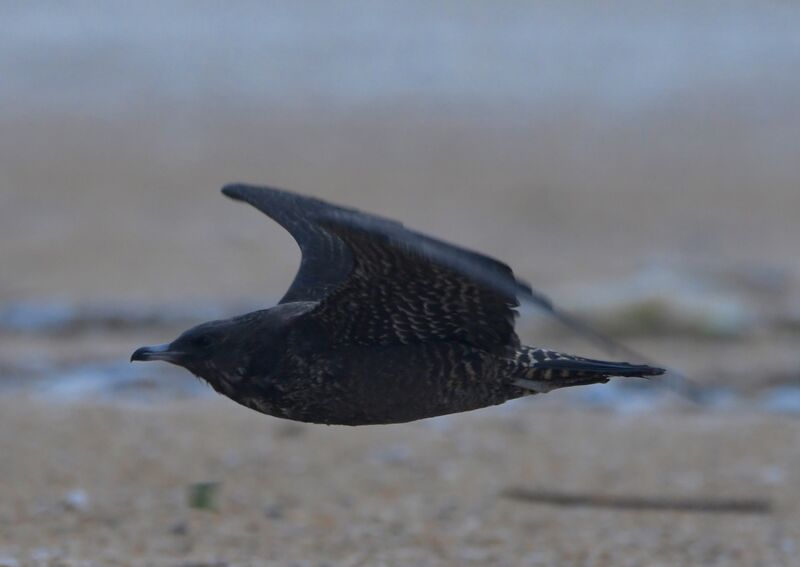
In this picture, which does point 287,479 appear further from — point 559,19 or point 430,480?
point 559,19

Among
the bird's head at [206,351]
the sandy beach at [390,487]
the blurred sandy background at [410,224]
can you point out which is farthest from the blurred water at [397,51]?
the bird's head at [206,351]

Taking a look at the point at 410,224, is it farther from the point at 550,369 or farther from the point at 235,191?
the point at 550,369

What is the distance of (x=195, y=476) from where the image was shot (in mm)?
7750

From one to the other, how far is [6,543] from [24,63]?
1823cm

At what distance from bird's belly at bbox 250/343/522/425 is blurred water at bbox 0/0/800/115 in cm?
1694

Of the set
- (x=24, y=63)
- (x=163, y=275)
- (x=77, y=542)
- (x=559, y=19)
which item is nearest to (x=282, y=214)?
(x=77, y=542)

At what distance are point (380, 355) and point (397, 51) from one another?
1935 cm

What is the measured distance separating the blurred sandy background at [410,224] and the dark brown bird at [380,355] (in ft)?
3.13

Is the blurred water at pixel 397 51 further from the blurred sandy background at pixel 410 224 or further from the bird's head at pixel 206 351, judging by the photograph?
the bird's head at pixel 206 351

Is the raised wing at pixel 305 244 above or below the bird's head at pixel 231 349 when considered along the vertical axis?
above

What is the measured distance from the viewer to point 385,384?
5.66m

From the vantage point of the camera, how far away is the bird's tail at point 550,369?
5762 mm

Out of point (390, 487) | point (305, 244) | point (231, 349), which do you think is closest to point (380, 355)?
point (231, 349)

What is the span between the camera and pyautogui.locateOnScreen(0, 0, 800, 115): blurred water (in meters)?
23.0
